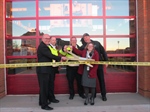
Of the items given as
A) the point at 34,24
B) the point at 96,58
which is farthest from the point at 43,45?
the point at 34,24

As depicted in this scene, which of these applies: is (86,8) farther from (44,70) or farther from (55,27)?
(44,70)

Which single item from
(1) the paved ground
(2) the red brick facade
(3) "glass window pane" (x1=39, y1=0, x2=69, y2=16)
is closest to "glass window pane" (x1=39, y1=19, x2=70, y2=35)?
(3) "glass window pane" (x1=39, y1=0, x2=69, y2=16)

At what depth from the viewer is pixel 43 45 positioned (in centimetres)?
489

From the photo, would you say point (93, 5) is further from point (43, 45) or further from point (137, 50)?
point (43, 45)

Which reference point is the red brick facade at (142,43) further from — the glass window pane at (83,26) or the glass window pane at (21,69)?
the glass window pane at (83,26)

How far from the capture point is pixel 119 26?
6.50 meters

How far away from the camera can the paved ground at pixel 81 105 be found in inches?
198

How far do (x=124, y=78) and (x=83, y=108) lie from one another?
2070mm

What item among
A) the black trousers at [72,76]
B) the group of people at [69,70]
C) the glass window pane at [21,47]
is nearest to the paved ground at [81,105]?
the group of people at [69,70]

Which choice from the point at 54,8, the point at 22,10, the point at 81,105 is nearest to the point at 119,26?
the point at 54,8

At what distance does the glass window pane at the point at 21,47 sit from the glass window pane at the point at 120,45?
7.91 feet

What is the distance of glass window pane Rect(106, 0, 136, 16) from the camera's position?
648cm

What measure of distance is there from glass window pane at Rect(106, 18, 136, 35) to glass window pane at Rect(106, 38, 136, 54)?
226 millimetres

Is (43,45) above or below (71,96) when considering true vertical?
above
